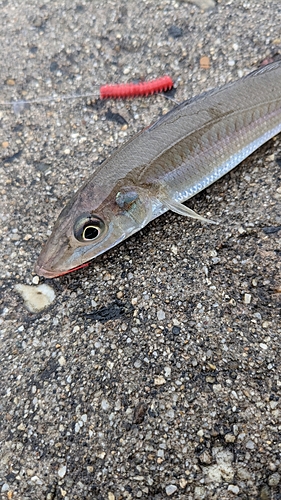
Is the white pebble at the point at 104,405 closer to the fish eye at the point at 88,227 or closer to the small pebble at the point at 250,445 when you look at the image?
the small pebble at the point at 250,445

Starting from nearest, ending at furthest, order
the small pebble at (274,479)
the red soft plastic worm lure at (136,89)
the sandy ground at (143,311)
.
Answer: the small pebble at (274,479) → the sandy ground at (143,311) → the red soft plastic worm lure at (136,89)

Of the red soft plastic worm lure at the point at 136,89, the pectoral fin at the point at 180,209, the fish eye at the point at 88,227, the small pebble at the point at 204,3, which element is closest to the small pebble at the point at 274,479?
the pectoral fin at the point at 180,209

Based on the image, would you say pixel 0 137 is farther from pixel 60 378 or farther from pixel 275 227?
pixel 275 227

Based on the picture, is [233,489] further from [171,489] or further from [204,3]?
[204,3]

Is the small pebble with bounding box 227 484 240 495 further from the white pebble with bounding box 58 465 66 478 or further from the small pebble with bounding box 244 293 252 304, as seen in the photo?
the small pebble with bounding box 244 293 252 304

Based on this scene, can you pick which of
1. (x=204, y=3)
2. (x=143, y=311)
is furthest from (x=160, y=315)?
(x=204, y=3)

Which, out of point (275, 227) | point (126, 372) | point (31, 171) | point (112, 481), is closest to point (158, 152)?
point (275, 227)
